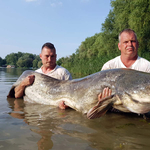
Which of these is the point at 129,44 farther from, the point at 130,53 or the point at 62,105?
the point at 62,105

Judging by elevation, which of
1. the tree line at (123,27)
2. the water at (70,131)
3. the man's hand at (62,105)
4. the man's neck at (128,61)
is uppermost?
the tree line at (123,27)

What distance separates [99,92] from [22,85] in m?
2.30

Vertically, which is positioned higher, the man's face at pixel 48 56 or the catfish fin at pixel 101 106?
the man's face at pixel 48 56

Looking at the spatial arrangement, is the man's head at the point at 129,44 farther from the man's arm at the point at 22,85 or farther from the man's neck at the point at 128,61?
the man's arm at the point at 22,85

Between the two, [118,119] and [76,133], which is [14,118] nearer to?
[76,133]

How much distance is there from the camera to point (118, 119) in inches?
120

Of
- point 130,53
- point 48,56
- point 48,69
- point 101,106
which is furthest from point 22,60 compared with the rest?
point 101,106

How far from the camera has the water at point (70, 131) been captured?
204 cm

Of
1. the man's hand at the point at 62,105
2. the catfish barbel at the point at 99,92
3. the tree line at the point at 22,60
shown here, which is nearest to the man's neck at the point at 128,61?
the catfish barbel at the point at 99,92

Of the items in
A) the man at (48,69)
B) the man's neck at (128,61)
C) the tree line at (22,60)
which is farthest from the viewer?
the tree line at (22,60)

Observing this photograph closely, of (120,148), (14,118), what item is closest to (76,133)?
(120,148)

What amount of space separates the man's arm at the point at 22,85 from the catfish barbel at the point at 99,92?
0.17 m

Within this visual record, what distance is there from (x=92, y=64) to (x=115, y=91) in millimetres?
17138

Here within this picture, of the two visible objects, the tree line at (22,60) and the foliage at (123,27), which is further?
the tree line at (22,60)
